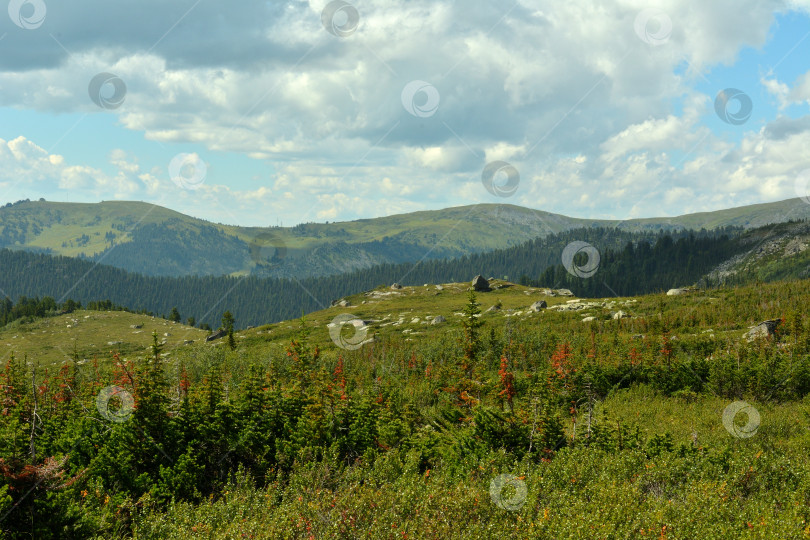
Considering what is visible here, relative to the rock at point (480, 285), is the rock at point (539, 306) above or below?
below

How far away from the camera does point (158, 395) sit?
1367cm

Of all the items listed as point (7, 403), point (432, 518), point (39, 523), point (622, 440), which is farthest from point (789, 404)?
point (7, 403)

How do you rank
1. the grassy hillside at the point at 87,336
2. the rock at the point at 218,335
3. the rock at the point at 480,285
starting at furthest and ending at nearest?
the rock at the point at 480,285 → the rock at the point at 218,335 → the grassy hillside at the point at 87,336

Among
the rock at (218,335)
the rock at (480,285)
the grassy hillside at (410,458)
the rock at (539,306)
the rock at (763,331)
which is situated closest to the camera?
the grassy hillside at (410,458)

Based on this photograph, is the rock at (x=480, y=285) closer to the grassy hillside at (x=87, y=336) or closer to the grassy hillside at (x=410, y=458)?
the grassy hillside at (x=87, y=336)

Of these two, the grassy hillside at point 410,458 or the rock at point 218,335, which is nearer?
the grassy hillside at point 410,458

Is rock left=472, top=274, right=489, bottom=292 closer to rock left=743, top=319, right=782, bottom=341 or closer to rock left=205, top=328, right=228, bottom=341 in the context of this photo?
rock left=205, top=328, right=228, bottom=341

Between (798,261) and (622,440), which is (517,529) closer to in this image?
(622,440)

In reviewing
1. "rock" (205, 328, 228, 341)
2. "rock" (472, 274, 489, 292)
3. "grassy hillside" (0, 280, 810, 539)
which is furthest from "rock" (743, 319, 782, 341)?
"rock" (205, 328, 228, 341)

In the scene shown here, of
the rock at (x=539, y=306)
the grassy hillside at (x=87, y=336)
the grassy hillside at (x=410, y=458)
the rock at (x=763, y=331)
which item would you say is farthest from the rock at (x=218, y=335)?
the rock at (x=763, y=331)

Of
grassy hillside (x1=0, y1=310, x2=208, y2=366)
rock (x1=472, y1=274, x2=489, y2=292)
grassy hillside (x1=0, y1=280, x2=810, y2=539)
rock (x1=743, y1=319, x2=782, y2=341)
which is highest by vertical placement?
rock (x1=472, y1=274, x2=489, y2=292)

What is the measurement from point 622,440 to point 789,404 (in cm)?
1316

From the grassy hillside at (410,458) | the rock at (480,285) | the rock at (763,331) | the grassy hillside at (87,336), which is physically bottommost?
the grassy hillside at (87,336)

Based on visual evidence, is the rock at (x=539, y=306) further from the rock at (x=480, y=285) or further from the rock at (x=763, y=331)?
the rock at (x=763, y=331)
